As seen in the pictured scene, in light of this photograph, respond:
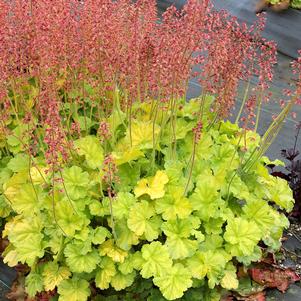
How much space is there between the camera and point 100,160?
3.07 meters

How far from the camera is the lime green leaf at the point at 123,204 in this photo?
2812 millimetres

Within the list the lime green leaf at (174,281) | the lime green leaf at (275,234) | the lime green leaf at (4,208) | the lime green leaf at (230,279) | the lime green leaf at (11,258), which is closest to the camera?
the lime green leaf at (174,281)

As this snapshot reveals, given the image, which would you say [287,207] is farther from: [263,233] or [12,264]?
[12,264]

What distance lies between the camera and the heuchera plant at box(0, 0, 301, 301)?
2732 mm

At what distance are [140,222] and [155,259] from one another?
21cm

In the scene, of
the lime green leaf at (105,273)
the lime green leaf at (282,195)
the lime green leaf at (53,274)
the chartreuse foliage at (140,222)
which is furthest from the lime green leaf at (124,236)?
the lime green leaf at (282,195)

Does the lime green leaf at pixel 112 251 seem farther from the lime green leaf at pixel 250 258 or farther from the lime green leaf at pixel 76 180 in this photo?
the lime green leaf at pixel 250 258

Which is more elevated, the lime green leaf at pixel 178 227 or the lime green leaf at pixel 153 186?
→ the lime green leaf at pixel 153 186

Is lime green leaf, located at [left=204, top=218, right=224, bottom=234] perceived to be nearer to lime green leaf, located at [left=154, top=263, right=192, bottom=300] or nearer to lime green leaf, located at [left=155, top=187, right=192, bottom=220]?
lime green leaf, located at [left=155, top=187, right=192, bottom=220]

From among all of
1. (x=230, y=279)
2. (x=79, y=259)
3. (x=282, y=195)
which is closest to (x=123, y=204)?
(x=79, y=259)

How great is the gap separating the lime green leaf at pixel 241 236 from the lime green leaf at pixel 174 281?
12.6 inches

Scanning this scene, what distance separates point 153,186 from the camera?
2.89 metres

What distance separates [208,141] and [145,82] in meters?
0.55

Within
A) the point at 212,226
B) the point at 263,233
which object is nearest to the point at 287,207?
the point at 263,233
